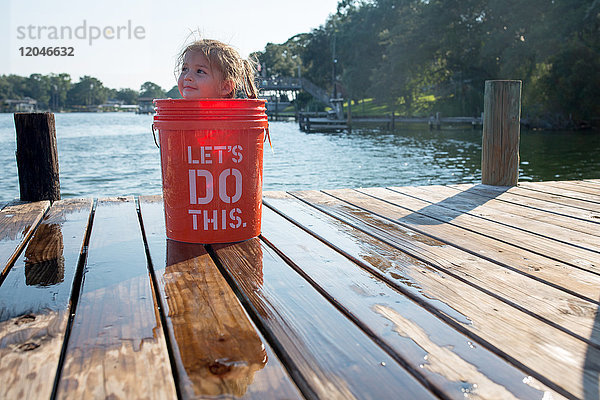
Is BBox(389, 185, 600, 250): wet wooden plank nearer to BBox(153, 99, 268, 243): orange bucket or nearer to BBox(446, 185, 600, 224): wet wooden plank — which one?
BBox(446, 185, 600, 224): wet wooden plank

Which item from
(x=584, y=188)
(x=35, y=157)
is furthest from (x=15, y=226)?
(x=584, y=188)

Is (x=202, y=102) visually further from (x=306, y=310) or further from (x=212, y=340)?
(x=212, y=340)

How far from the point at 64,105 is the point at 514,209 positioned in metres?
143

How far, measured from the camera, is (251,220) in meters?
2.52

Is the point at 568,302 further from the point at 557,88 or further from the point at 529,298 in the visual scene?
the point at 557,88

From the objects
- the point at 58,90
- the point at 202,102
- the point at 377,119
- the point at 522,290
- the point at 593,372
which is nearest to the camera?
the point at 593,372

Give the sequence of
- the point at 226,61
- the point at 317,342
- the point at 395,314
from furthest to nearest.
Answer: the point at 226,61 → the point at 395,314 → the point at 317,342

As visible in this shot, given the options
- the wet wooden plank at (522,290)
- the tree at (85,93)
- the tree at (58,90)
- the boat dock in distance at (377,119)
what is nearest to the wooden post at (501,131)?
the wet wooden plank at (522,290)

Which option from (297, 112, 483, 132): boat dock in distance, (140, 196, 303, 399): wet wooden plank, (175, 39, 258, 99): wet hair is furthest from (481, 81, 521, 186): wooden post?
(297, 112, 483, 132): boat dock in distance

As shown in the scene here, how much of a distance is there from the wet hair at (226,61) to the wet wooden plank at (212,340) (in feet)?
3.16

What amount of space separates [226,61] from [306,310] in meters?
1.43

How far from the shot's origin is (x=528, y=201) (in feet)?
11.7

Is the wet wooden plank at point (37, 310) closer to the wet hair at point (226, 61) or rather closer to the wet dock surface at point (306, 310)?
the wet dock surface at point (306, 310)

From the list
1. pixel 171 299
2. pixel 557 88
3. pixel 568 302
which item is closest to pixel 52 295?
pixel 171 299
